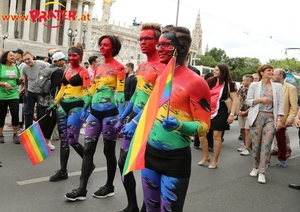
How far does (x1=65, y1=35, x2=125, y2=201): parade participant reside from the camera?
4500 millimetres

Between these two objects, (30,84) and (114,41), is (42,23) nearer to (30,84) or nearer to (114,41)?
(30,84)

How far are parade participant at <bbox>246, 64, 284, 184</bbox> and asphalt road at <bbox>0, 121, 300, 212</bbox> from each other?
522mm

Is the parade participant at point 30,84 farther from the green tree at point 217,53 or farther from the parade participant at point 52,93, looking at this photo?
the green tree at point 217,53

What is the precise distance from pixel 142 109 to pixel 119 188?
200 centimetres

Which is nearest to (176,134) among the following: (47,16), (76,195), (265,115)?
(76,195)

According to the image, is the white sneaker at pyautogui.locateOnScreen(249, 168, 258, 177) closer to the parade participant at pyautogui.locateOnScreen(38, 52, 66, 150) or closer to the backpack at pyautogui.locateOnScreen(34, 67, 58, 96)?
the parade participant at pyautogui.locateOnScreen(38, 52, 66, 150)

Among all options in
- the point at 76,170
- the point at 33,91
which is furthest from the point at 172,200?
the point at 33,91

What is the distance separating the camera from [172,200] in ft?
8.50

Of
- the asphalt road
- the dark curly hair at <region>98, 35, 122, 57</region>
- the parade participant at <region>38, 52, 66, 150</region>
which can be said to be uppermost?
the dark curly hair at <region>98, 35, 122, 57</region>

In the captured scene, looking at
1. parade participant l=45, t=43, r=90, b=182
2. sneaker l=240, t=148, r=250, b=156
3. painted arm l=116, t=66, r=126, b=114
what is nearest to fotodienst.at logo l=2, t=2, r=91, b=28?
sneaker l=240, t=148, r=250, b=156

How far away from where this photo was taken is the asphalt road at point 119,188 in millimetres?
4449

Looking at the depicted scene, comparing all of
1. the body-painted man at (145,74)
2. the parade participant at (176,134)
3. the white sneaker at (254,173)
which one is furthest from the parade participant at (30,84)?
the parade participant at (176,134)

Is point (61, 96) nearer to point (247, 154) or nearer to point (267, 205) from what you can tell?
point (267, 205)

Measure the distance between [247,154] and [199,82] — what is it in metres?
6.67
